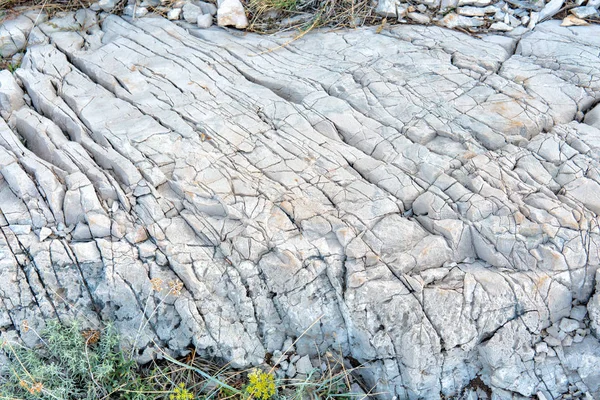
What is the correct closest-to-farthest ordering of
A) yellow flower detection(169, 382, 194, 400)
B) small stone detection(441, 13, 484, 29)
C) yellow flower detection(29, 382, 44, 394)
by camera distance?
yellow flower detection(29, 382, 44, 394) < yellow flower detection(169, 382, 194, 400) < small stone detection(441, 13, 484, 29)

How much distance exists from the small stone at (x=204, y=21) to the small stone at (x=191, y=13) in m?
0.06

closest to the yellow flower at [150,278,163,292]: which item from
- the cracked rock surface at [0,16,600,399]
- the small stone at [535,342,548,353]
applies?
the cracked rock surface at [0,16,600,399]

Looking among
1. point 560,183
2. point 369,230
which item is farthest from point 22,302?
point 560,183

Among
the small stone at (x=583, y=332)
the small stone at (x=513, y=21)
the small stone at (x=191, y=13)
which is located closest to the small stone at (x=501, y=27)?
the small stone at (x=513, y=21)

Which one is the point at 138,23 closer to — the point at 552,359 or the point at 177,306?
→ the point at 177,306

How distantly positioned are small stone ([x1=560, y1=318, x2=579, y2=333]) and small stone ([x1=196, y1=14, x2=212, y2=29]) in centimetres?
366

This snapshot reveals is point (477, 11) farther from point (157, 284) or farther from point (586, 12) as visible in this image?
point (157, 284)

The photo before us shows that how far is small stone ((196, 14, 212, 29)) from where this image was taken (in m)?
5.03

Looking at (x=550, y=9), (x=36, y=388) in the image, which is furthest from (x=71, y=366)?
(x=550, y=9)

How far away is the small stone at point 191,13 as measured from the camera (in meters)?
5.09

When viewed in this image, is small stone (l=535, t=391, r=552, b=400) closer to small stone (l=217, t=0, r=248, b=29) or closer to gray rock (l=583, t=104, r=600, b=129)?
gray rock (l=583, t=104, r=600, b=129)

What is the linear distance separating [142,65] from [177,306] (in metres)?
2.17

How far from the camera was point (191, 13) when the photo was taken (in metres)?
5.10

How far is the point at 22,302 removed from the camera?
3.25m
